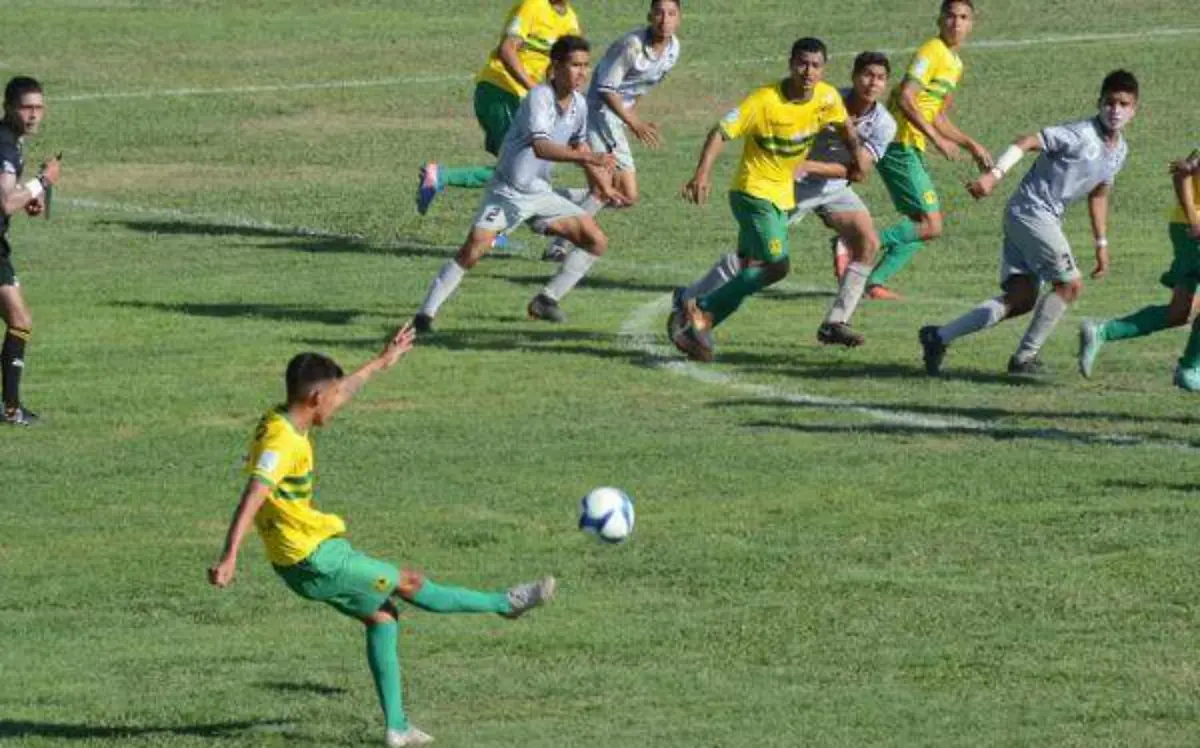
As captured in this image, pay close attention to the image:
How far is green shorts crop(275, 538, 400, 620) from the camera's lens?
13.1m

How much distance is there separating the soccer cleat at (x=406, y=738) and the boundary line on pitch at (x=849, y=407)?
23.9ft

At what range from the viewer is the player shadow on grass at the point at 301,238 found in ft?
91.4

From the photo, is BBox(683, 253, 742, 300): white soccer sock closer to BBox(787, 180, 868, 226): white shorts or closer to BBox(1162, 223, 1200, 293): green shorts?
BBox(787, 180, 868, 226): white shorts

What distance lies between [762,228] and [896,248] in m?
3.16

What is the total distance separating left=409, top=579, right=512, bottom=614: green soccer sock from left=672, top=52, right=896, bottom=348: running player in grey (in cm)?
906

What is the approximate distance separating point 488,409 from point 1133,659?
7.31 metres

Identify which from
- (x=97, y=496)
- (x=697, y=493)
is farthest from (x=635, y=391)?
(x=97, y=496)

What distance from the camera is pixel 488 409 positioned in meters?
20.9

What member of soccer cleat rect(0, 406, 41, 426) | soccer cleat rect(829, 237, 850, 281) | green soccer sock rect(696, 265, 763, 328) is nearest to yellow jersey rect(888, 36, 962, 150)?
soccer cleat rect(829, 237, 850, 281)

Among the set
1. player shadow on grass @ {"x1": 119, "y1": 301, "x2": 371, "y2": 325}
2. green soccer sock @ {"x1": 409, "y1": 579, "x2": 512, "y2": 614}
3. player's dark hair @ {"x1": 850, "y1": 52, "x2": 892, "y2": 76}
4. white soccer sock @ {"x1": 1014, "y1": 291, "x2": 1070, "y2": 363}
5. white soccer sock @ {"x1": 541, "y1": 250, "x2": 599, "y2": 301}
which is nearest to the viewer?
green soccer sock @ {"x1": 409, "y1": 579, "x2": 512, "y2": 614}

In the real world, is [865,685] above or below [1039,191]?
below

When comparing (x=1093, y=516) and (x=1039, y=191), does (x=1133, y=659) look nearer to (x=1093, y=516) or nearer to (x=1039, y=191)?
(x=1093, y=516)

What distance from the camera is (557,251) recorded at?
2727cm

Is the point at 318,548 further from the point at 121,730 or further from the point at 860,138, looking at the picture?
the point at 860,138
